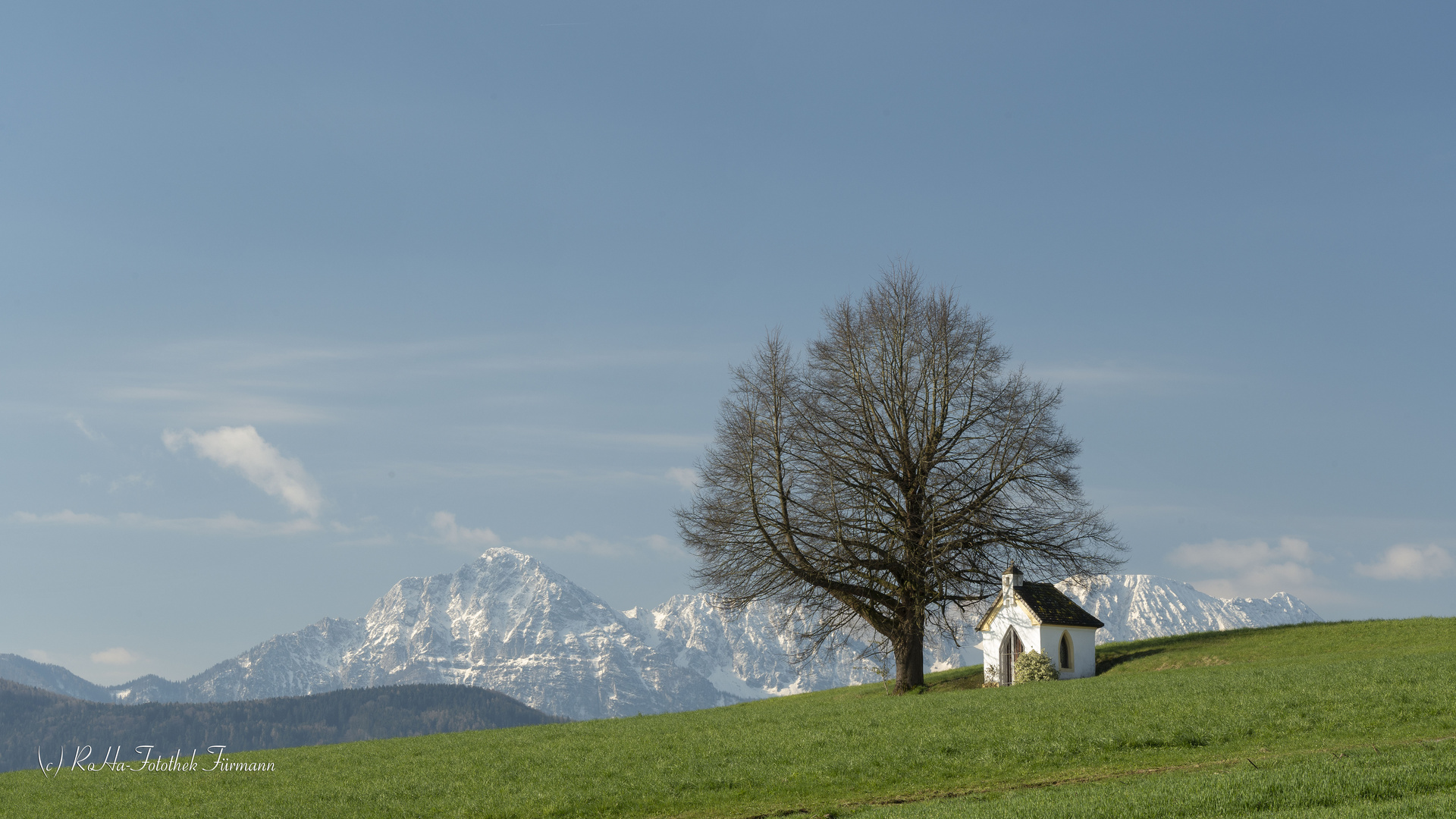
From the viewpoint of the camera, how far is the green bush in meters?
46.9

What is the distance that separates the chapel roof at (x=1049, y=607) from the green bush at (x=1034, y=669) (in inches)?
69.6

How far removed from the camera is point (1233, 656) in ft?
139

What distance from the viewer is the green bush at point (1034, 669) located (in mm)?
46938

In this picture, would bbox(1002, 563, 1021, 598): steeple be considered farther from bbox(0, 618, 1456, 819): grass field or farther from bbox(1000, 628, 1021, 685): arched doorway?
bbox(0, 618, 1456, 819): grass field

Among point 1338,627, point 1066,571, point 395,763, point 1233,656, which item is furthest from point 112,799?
point 1338,627

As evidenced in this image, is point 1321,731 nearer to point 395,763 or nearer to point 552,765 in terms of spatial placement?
point 552,765

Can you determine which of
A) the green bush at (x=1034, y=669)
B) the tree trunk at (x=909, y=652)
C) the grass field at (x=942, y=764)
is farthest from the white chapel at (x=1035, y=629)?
the grass field at (x=942, y=764)

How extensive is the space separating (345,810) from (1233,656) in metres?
34.9

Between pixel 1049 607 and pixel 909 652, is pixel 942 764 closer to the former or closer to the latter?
pixel 909 652

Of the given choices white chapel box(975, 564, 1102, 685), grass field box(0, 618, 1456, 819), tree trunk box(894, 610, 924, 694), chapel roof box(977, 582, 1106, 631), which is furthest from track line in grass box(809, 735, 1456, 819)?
chapel roof box(977, 582, 1106, 631)

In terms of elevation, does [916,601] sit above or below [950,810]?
above

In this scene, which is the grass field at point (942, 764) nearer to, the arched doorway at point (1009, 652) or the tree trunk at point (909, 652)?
the tree trunk at point (909, 652)

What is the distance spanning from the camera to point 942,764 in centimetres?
2344

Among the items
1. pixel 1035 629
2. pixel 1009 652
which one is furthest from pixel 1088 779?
pixel 1009 652
